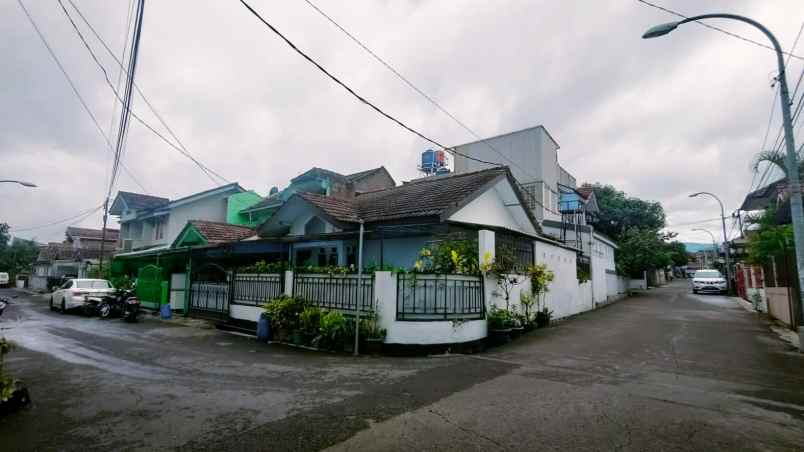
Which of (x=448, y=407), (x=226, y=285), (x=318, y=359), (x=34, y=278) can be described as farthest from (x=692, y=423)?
(x=34, y=278)

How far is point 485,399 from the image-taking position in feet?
17.9

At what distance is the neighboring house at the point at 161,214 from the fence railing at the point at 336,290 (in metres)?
17.0

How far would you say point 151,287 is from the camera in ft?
60.2

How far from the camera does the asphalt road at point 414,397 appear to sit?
4133 millimetres

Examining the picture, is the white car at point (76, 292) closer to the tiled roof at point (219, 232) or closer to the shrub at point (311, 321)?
the tiled roof at point (219, 232)

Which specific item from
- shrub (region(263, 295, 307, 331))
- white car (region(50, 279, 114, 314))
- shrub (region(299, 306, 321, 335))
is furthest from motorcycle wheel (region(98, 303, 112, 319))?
shrub (region(299, 306, 321, 335))

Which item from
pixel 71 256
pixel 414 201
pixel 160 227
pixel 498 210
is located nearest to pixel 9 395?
pixel 414 201

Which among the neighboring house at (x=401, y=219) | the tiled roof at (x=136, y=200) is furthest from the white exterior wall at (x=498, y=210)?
the tiled roof at (x=136, y=200)

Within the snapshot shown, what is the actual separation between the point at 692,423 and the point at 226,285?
14023 mm

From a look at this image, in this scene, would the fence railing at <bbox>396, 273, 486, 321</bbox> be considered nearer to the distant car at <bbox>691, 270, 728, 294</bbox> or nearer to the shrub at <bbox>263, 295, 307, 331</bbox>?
the shrub at <bbox>263, 295, 307, 331</bbox>

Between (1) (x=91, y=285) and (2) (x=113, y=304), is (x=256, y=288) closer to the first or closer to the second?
(2) (x=113, y=304)

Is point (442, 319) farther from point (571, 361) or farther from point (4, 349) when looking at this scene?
point (4, 349)

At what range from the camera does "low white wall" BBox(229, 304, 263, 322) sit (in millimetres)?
12234

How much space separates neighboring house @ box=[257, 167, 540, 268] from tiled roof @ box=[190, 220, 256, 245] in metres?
3.75
